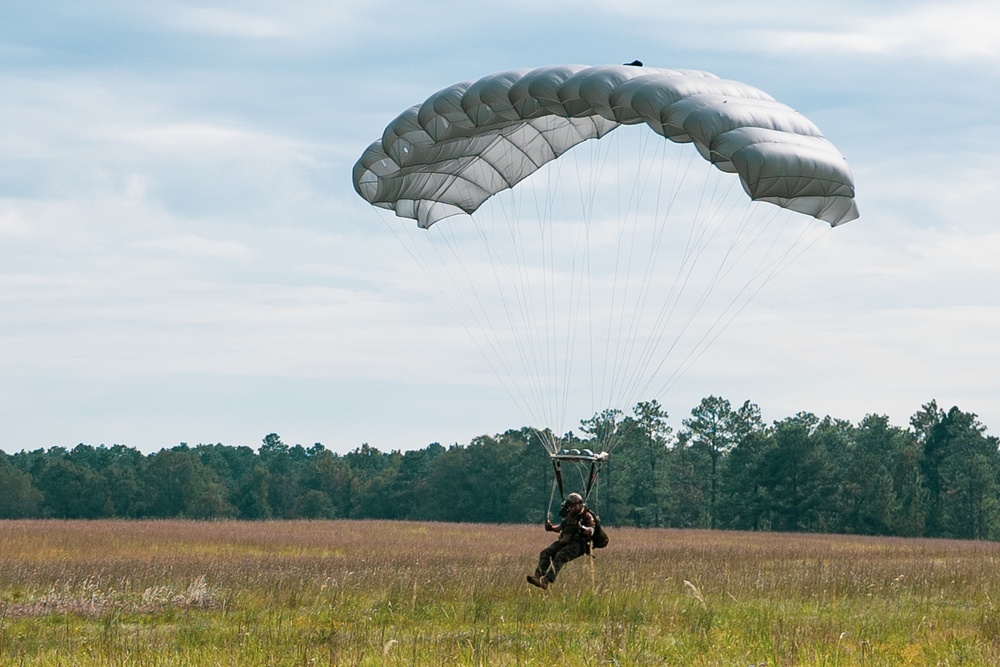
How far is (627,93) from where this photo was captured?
13.4 metres

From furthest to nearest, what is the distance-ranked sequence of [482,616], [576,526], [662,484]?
1. [662,484]
2. [576,526]
3. [482,616]

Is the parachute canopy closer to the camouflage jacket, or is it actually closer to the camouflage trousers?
the camouflage jacket

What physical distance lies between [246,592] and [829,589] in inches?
260

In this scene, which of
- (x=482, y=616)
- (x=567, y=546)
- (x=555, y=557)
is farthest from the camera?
(x=567, y=546)

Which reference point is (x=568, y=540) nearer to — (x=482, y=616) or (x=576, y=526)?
(x=576, y=526)

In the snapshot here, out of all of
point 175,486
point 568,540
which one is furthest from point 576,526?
point 175,486

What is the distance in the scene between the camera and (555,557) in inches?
533

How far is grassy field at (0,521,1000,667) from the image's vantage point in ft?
28.8

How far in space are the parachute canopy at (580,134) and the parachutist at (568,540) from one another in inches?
162

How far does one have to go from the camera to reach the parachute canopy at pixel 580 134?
12.7 metres

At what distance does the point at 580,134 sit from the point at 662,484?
217ft

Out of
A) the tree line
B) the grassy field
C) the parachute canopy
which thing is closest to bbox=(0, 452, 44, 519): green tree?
the tree line

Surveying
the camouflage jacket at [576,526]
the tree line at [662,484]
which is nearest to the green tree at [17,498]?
the tree line at [662,484]

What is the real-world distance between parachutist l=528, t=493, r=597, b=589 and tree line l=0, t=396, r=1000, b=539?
168 feet
